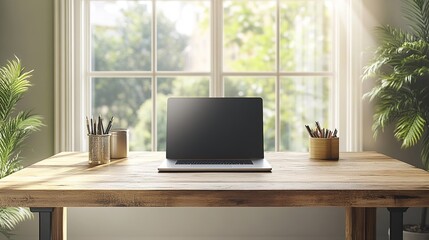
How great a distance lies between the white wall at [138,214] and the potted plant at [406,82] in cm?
28

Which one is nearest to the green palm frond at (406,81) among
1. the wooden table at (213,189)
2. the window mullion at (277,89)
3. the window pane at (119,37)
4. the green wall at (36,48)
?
the window mullion at (277,89)

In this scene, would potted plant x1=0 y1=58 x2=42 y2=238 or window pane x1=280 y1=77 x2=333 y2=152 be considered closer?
potted plant x1=0 y1=58 x2=42 y2=238

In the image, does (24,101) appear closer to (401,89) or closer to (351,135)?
(351,135)

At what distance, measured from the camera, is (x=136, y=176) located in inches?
102

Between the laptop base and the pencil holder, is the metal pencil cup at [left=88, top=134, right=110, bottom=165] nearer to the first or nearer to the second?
the laptop base

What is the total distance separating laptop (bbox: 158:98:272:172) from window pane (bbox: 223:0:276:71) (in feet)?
3.96

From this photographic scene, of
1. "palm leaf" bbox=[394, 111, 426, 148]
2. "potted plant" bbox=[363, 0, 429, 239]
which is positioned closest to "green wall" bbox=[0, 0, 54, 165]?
"potted plant" bbox=[363, 0, 429, 239]

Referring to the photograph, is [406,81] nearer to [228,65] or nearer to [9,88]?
[228,65]

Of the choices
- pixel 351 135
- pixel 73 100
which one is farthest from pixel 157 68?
pixel 351 135

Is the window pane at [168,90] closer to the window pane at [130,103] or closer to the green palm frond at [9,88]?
the window pane at [130,103]

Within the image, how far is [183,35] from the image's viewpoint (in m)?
4.28

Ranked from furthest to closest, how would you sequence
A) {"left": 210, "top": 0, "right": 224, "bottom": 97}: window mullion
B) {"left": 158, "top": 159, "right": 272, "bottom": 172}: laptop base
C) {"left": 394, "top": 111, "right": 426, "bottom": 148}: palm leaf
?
{"left": 210, "top": 0, "right": 224, "bottom": 97}: window mullion → {"left": 394, "top": 111, "right": 426, "bottom": 148}: palm leaf → {"left": 158, "top": 159, "right": 272, "bottom": 172}: laptop base

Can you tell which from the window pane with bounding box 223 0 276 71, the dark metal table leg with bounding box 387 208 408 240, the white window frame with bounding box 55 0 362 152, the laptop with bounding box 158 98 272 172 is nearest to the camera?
the dark metal table leg with bounding box 387 208 408 240

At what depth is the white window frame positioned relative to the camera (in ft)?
13.2
